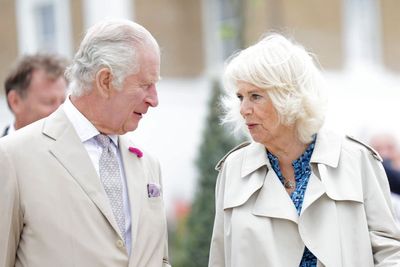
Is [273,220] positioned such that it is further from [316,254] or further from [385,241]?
[385,241]

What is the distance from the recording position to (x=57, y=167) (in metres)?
3.67

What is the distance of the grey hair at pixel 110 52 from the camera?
12.3ft

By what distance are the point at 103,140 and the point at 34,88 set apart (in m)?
1.21

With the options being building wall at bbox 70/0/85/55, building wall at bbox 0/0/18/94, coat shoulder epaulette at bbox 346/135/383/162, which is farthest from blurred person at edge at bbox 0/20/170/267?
building wall at bbox 0/0/18/94

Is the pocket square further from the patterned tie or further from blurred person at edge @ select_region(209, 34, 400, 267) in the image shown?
blurred person at edge @ select_region(209, 34, 400, 267)

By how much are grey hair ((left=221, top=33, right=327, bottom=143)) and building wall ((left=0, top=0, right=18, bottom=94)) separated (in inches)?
424

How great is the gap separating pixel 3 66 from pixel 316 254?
37.0ft

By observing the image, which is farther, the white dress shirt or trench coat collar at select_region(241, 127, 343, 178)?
trench coat collar at select_region(241, 127, 343, 178)

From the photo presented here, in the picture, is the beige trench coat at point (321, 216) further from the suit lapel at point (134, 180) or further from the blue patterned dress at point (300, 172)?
the suit lapel at point (134, 180)

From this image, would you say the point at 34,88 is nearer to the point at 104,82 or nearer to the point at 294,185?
the point at 104,82

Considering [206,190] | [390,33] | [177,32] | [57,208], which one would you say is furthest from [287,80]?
[390,33]

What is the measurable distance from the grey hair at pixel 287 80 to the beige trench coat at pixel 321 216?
142mm

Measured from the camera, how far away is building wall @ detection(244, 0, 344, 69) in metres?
15.1

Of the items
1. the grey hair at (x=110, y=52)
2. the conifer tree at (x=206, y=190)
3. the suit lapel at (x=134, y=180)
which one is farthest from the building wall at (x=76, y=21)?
the grey hair at (x=110, y=52)
